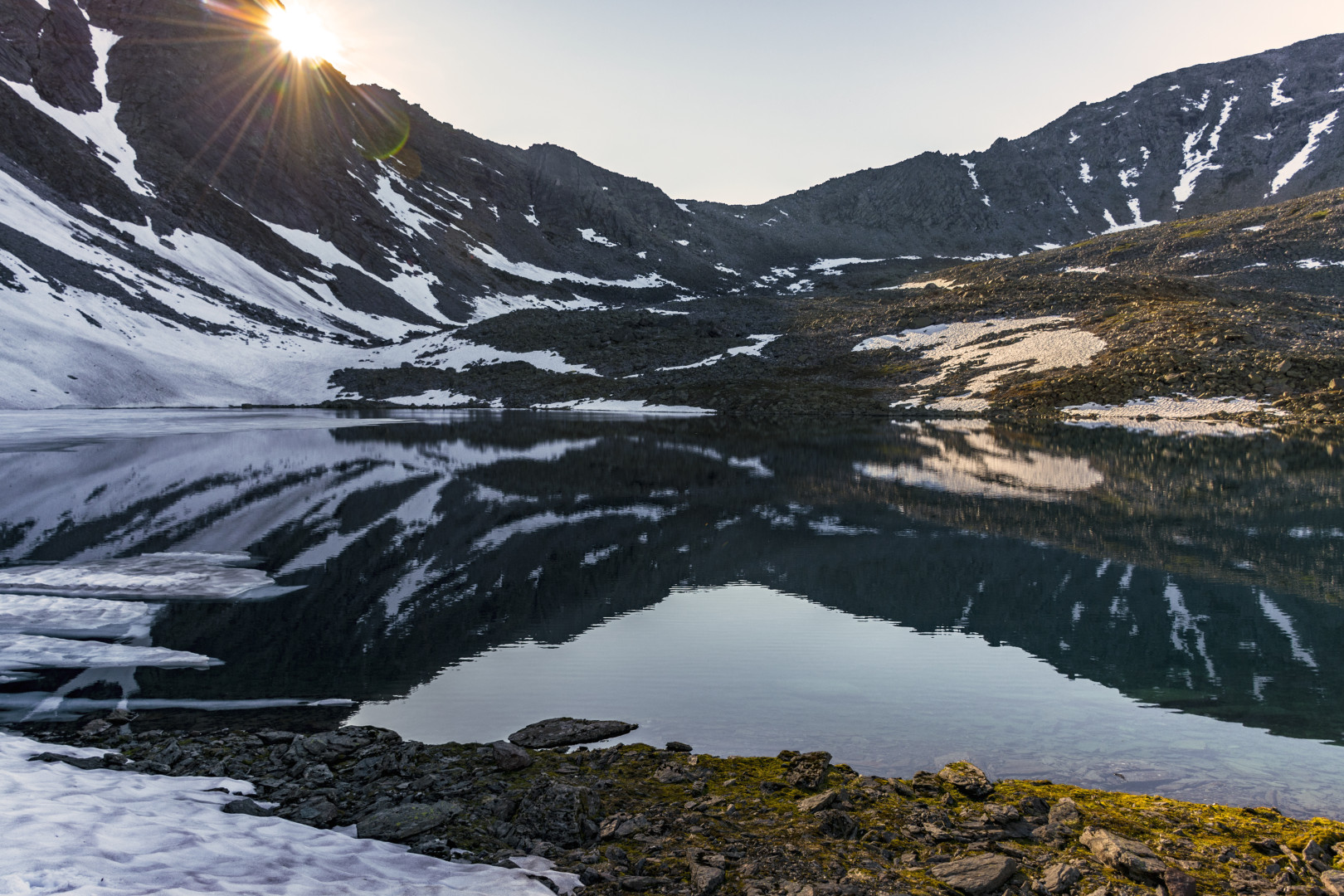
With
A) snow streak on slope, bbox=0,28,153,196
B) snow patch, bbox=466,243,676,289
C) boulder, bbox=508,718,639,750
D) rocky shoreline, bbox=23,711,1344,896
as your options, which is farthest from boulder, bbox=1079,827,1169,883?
snow patch, bbox=466,243,676,289

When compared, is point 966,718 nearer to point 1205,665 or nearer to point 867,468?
point 1205,665

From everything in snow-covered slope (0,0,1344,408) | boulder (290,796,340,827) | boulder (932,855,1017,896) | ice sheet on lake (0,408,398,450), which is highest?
snow-covered slope (0,0,1344,408)

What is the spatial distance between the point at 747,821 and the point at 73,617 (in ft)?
42.8

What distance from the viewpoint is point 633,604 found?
50.8ft

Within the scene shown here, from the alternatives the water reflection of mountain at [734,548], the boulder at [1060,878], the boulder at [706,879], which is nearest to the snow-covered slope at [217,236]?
the water reflection of mountain at [734,548]

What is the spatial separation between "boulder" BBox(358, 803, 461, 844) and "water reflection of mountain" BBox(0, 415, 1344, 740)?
409cm

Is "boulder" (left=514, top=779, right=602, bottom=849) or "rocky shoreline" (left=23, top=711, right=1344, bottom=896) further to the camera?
"boulder" (left=514, top=779, right=602, bottom=849)

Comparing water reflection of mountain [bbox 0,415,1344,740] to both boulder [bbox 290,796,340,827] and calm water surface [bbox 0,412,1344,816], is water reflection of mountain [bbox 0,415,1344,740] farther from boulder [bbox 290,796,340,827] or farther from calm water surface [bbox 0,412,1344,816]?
boulder [bbox 290,796,340,827]

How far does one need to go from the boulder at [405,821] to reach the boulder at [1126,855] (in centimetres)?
543

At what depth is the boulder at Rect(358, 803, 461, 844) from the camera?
22.3 feet

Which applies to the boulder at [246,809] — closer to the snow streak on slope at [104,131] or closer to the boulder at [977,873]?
the boulder at [977,873]

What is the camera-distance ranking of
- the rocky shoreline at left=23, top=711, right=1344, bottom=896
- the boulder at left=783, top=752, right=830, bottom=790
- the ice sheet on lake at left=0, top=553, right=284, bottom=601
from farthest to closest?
1. the ice sheet on lake at left=0, top=553, right=284, bottom=601
2. the boulder at left=783, top=752, right=830, bottom=790
3. the rocky shoreline at left=23, top=711, right=1344, bottom=896

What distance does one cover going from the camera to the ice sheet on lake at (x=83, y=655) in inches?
457

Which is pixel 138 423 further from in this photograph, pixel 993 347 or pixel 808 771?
pixel 993 347
